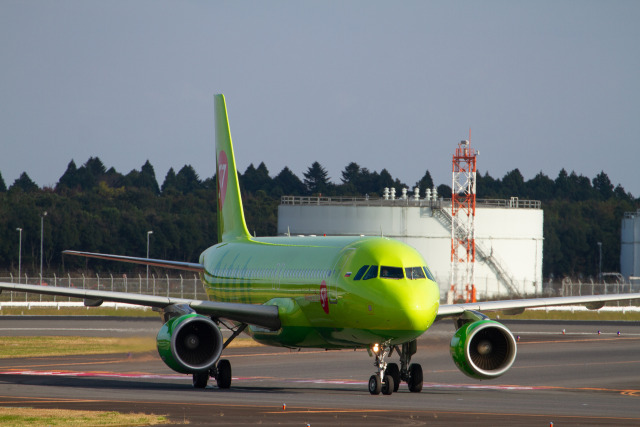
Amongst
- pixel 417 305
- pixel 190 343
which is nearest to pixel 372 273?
pixel 417 305

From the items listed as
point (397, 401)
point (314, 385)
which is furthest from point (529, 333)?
point (397, 401)

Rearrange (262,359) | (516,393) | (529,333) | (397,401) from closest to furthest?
(397,401) < (516,393) < (262,359) < (529,333)

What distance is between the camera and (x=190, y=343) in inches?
1184

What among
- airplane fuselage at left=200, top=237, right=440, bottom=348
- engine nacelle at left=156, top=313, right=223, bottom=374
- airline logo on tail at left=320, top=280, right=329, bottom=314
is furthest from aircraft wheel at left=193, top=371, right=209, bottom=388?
airline logo on tail at left=320, top=280, right=329, bottom=314

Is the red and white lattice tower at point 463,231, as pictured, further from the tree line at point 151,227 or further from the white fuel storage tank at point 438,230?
the tree line at point 151,227

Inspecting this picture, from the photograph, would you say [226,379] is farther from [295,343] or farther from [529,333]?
[529,333]

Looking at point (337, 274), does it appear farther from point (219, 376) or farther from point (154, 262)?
point (154, 262)

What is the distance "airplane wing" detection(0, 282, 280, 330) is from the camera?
31125 mm

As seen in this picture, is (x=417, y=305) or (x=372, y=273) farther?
(x=372, y=273)

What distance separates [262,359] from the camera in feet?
138

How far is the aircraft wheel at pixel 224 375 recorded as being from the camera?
30922 mm

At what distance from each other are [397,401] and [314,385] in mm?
5316

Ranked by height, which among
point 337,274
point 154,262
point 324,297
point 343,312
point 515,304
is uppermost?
point 154,262

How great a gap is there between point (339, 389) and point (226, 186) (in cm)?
1564
